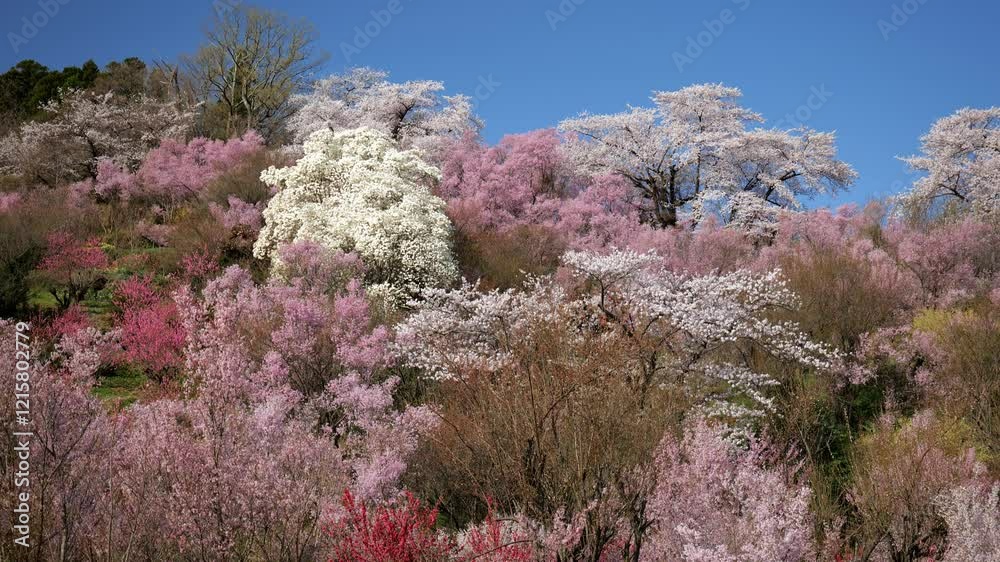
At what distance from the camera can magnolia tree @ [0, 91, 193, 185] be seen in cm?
2891

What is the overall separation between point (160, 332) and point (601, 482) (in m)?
11.3

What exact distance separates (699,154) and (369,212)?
18.6m

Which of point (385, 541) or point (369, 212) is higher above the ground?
point (369, 212)

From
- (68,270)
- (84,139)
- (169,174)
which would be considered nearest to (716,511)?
(68,270)

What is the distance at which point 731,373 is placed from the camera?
47.5ft

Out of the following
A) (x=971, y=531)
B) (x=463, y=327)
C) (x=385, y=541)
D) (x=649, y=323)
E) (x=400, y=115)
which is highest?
(x=400, y=115)

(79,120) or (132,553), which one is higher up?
(79,120)

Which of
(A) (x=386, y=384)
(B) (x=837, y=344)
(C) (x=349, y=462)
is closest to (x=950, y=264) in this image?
(B) (x=837, y=344)

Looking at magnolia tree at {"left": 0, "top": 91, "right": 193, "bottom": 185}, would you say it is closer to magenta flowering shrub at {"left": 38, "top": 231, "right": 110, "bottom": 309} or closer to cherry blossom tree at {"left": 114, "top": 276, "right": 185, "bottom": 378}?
magenta flowering shrub at {"left": 38, "top": 231, "right": 110, "bottom": 309}

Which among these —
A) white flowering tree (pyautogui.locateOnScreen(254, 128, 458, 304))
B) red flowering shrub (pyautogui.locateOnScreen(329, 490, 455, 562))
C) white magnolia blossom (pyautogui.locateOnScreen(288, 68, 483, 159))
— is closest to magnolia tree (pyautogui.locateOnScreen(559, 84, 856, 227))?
white magnolia blossom (pyautogui.locateOnScreen(288, 68, 483, 159))

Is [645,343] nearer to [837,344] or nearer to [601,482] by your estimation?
[601,482]

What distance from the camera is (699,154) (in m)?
30.7

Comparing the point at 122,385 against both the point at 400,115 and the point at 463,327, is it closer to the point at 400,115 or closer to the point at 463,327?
the point at 463,327

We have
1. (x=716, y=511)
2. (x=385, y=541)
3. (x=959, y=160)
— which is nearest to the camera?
(x=385, y=541)
